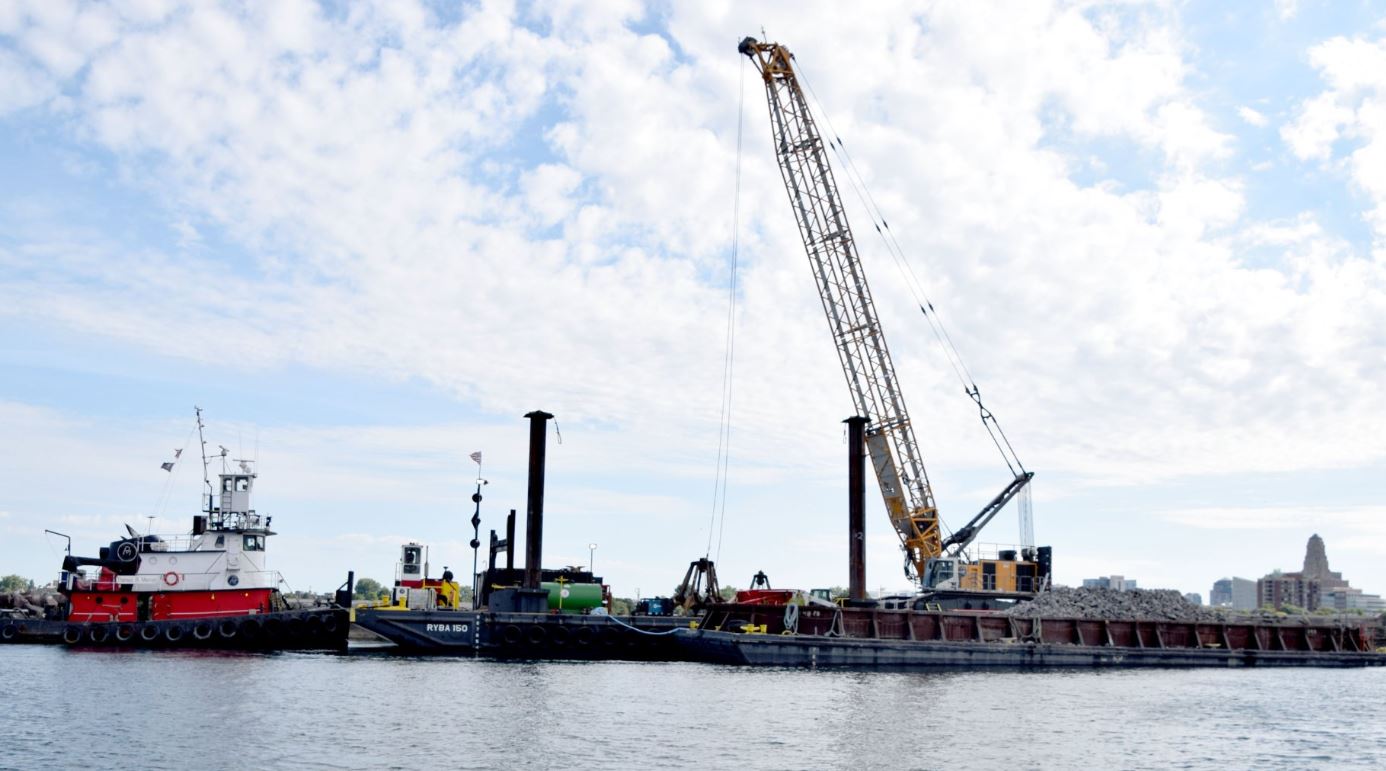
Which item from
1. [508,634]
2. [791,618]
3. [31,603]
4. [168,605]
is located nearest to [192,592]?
[168,605]

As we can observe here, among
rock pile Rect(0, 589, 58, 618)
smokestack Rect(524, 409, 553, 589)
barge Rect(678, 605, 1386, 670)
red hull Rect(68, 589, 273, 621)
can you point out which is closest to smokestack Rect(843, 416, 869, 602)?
barge Rect(678, 605, 1386, 670)

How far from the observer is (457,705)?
126 ft

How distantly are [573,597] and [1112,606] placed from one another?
25370mm

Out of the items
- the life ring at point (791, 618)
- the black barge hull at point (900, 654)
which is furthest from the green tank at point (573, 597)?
the life ring at point (791, 618)

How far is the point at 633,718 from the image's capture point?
36500mm

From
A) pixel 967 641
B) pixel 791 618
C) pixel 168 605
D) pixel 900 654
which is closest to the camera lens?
pixel 900 654

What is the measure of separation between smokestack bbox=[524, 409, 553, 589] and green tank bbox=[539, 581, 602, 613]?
1.35 meters

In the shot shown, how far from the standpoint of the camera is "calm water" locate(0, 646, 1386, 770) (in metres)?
30.2

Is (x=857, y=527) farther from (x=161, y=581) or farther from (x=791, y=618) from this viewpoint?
(x=161, y=581)

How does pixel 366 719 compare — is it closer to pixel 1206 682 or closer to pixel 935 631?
pixel 935 631

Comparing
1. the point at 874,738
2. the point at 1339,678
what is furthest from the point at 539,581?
the point at 1339,678

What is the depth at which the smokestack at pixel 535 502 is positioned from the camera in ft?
189

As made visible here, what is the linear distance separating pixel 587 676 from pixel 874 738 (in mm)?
17670

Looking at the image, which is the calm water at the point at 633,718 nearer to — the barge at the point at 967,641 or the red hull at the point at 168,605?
the barge at the point at 967,641
